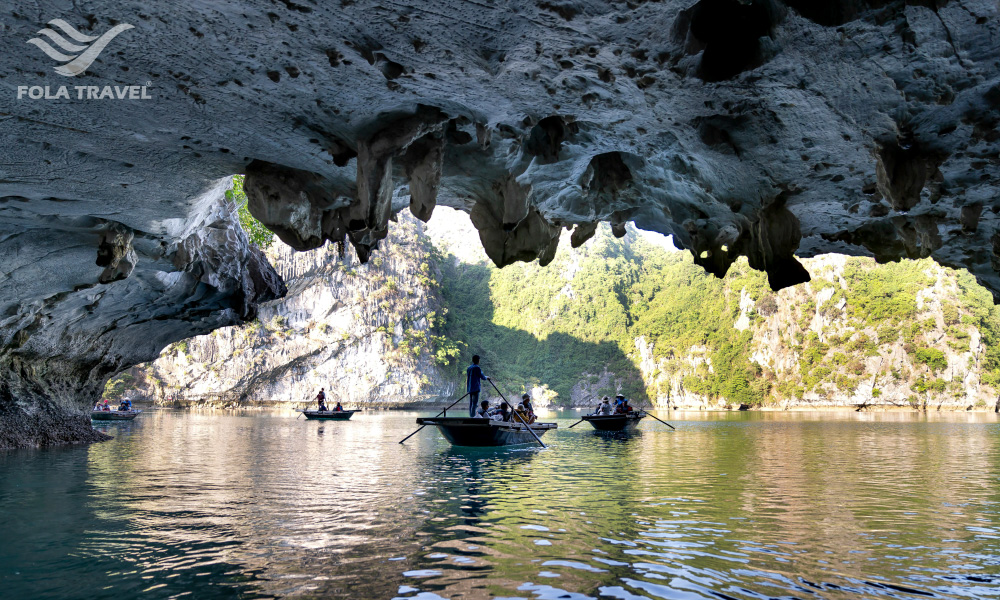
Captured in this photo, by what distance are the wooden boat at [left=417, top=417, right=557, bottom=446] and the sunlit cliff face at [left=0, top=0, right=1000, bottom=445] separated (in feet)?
20.9

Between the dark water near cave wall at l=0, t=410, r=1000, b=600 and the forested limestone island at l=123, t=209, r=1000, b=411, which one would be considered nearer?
the dark water near cave wall at l=0, t=410, r=1000, b=600

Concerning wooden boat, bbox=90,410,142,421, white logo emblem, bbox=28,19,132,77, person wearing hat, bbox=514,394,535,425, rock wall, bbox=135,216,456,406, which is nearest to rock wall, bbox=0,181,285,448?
white logo emblem, bbox=28,19,132,77

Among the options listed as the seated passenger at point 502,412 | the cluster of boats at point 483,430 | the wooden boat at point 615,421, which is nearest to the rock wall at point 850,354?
the wooden boat at point 615,421

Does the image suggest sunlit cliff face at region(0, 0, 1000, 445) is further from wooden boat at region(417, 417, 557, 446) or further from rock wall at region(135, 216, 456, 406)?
rock wall at region(135, 216, 456, 406)

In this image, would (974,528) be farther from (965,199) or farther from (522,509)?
(522,509)

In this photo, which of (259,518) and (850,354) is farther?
(850,354)

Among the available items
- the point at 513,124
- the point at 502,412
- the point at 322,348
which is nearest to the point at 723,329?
the point at 322,348

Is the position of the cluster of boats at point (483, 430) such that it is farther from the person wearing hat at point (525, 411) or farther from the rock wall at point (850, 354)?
the rock wall at point (850, 354)

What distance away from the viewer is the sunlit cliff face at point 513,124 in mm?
4121

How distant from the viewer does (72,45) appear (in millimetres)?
4234

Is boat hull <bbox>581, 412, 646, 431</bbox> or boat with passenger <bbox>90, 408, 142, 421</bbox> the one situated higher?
boat hull <bbox>581, 412, 646, 431</bbox>

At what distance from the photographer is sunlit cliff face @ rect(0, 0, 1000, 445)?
4121mm

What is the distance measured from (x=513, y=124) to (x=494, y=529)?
13.8 feet

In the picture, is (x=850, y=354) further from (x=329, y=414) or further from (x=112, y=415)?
(x=112, y=415)
